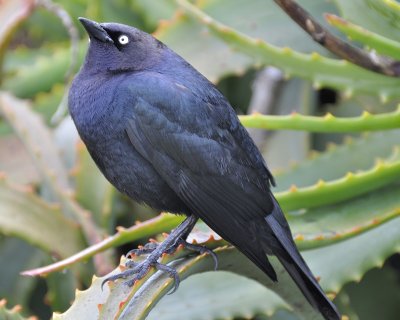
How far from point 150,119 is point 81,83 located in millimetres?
271

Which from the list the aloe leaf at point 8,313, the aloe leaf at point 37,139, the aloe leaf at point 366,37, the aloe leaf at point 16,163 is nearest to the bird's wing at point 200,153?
the aloe leaf at point 366,37

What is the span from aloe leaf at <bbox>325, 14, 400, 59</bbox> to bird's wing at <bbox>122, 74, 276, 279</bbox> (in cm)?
35

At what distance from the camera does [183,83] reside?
2.39 m

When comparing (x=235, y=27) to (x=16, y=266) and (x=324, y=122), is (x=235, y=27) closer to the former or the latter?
(x=324, y=122)

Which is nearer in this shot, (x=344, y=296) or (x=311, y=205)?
(x=311, y=205)

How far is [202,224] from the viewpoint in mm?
2562

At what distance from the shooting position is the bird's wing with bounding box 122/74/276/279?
222 centimetres

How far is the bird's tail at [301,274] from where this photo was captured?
205 centimetres

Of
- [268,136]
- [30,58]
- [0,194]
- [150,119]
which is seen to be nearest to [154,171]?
[150,119]

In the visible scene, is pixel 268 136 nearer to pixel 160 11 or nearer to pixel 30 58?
→ pixel 160 11

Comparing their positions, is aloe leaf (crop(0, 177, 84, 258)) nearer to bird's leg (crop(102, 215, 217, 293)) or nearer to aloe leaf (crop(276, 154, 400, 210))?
bird's leg (crop(102, 215, 217, 293))

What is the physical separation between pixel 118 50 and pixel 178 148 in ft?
1.28

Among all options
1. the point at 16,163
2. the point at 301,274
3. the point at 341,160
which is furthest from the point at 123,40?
the point at 16,163

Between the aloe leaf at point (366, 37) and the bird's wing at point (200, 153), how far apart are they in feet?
1.13
